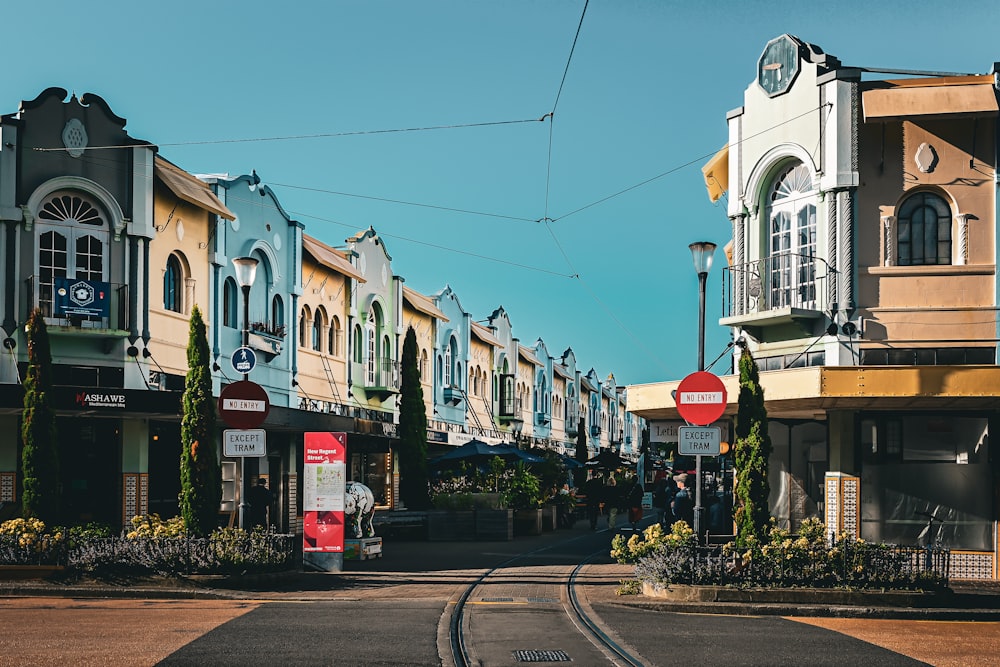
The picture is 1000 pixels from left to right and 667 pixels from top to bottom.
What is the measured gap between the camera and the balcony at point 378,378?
131 feet

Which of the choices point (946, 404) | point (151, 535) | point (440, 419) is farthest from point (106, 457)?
point (440, 419)

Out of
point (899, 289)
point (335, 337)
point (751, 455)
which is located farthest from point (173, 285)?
point (899, 289)

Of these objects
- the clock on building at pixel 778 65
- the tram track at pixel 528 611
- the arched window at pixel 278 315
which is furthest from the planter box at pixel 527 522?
the clock on building at pixel 778 65

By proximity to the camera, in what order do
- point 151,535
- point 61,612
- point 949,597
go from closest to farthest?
1. point 61,612
2. point 949,597
3. point 151,535

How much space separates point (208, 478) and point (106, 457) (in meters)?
7.94

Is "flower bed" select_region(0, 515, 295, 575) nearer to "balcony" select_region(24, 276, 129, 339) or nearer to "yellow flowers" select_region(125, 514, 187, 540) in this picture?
"yellow flowers" select_region(125, 514, 187, 540)

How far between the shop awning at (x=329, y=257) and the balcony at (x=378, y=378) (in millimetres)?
3294

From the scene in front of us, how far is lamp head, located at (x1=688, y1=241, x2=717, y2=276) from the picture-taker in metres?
19.1

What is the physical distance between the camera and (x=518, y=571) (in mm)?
21344

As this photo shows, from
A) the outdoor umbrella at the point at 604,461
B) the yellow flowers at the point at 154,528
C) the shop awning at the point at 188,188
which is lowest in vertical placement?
the outdoor umbrella at the point at 604,461

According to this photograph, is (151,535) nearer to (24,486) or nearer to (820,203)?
(24,486)

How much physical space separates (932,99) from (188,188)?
1623cm

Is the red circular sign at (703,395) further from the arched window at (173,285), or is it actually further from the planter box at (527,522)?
the planter box at (527,522)

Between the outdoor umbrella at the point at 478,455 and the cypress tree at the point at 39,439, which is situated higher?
the cypress tree at the point at 39,439
